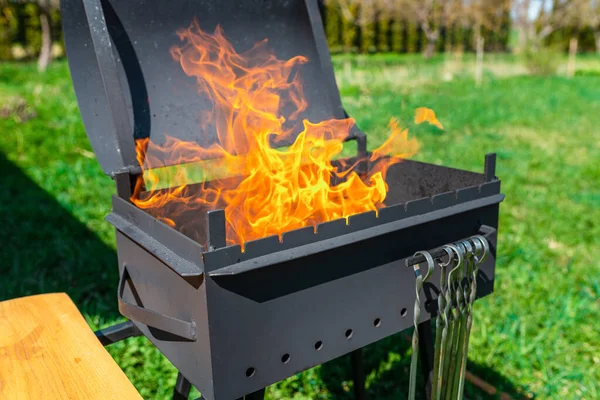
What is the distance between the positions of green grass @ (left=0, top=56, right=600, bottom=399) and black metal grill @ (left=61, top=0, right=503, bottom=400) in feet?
3.73

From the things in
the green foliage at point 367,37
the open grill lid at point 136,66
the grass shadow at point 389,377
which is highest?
the green foliage at point 367,37

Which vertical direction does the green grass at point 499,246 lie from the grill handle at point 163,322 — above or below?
below

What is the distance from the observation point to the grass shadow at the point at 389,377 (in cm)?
257

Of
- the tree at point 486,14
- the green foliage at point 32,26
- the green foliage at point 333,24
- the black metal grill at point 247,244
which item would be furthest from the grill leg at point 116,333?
the tree at point 486,14

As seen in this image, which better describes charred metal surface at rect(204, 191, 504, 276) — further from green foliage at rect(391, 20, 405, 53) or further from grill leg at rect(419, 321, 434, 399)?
green foliage at rect(391, 20, 405, 53)

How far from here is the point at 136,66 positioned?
5.91ft

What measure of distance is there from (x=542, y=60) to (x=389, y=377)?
15.2 metres

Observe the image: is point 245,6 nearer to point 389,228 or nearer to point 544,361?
point 389,228

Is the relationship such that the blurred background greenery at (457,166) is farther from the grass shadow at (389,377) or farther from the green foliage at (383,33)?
the green foliage at (383,33)

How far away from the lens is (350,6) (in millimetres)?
20297

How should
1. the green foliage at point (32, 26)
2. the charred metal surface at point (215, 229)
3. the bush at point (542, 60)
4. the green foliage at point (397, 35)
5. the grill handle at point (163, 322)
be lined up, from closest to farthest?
the charred metal surface at point (215, 229)
the grill handle at point (163, 322)
the green foliage at point (32, 26)
the bush at point (542, 60)
the green foliage at point (397, 35)

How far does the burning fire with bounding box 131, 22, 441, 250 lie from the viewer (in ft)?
5.48

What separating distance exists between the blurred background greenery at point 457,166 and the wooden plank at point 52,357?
40.8 inches

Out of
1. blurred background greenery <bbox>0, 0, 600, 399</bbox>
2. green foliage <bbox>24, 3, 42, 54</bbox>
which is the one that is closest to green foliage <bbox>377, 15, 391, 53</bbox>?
blurred background greenery <bbox>0, 0, 600, 399</bbox>
